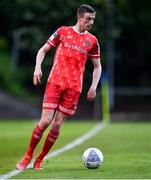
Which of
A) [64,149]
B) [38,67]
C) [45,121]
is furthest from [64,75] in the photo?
[64,149]

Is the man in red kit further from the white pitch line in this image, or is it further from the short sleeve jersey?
the white pitch line

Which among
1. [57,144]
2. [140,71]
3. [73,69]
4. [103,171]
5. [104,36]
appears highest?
[73,69]

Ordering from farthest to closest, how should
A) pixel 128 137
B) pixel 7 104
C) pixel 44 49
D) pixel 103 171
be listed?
pixel 7 104 < pixel 128 137 < pixel 44 49 < pixel 103 171

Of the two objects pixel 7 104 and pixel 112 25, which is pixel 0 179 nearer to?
pixel 7 104

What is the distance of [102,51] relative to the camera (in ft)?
142

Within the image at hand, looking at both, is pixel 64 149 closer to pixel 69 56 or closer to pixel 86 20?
pixel 69 56

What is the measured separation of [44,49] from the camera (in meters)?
12.6

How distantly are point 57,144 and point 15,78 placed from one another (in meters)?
25.2

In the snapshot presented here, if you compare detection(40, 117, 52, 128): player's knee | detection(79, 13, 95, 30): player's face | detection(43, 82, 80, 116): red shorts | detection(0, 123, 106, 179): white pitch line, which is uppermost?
detection(79, 13, 95, 30): player's face

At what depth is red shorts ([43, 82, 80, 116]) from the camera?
1231cm

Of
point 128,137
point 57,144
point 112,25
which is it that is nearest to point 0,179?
point 57,144

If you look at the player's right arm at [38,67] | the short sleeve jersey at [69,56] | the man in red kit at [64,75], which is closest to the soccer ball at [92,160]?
the man in red kit at [64,75]

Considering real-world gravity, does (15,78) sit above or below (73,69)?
below

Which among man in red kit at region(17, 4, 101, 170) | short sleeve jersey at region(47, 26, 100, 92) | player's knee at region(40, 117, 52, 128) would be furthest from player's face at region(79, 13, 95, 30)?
player's knee at region(40, 117, 52, 128)
